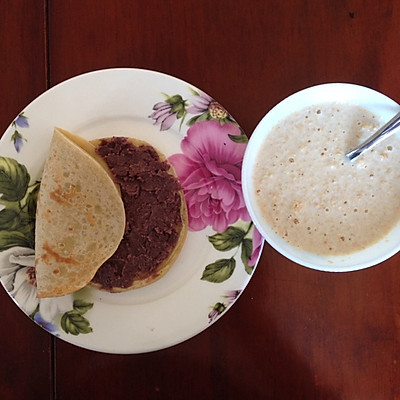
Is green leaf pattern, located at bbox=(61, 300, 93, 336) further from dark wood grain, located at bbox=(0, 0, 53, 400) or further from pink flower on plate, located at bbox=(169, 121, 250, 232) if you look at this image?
pink flower on plate, located at bbox=(169, 121, 250, 232)

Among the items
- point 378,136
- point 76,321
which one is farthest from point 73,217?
point 378,136

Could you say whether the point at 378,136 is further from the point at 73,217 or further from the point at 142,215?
the point at 73,217

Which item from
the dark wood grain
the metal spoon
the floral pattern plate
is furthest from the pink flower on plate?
the dark wood grain

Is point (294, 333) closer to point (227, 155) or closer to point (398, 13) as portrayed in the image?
point (227, 155)

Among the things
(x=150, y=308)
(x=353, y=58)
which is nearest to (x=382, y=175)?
(x=353, y=58)

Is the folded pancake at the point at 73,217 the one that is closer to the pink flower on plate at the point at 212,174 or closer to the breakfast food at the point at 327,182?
the pink flower on plate at the point at 212,174
